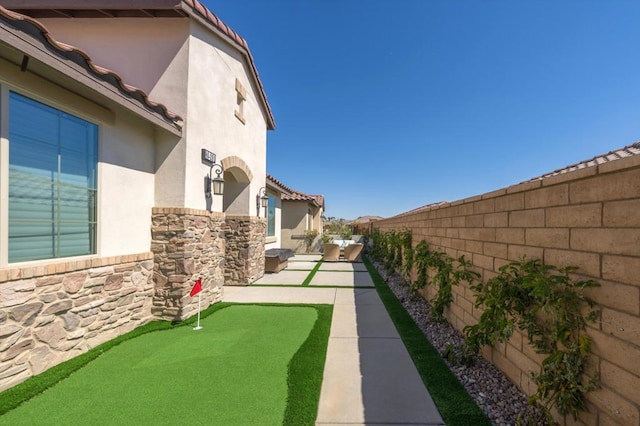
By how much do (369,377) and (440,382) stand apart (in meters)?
0.82

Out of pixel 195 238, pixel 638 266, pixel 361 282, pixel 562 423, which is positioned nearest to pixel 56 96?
pixel 195 238

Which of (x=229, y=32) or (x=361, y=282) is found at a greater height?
(x=229, y=32)

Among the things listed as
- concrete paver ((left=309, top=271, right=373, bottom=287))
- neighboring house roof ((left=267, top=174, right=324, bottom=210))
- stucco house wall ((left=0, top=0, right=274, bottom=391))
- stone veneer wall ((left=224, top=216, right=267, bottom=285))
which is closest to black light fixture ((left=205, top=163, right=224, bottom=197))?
stucco house wall ((left=0, top=0, right=274, bottom=391))

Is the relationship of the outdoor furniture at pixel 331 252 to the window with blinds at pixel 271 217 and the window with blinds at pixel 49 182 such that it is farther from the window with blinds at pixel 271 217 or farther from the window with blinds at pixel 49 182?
the window with blinds at pixel 49 182

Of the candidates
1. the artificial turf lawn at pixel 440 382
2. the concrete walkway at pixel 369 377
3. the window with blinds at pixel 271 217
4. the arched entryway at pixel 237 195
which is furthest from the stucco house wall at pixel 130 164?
the artificial turf lawn at pixel 440 382

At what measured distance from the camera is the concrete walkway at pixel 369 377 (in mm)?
2672

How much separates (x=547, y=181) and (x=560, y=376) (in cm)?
154

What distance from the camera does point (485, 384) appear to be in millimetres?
3004

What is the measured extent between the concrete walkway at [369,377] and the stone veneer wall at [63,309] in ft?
11.4

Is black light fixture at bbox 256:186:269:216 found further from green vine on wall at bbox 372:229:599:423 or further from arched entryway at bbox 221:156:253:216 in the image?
green vine on wall at bbox 372:229:599:423

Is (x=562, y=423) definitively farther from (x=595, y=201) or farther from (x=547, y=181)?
(x=547, y=181)

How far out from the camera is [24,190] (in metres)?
3.24

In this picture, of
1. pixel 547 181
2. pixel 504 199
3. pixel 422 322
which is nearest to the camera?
pixel 547 181

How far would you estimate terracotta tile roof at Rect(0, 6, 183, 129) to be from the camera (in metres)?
2.65
